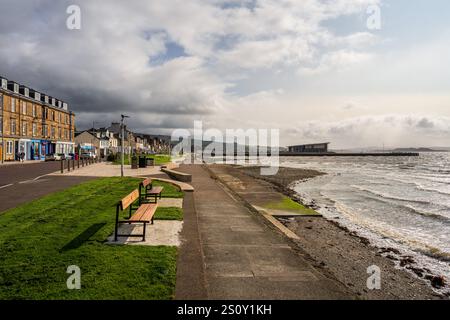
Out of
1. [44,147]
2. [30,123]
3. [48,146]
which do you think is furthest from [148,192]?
[48,146]

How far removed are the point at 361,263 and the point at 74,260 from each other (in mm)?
7008

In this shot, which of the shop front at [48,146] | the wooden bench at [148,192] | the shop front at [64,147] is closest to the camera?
the wooden bench at [148,192]

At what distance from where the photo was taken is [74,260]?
615cm

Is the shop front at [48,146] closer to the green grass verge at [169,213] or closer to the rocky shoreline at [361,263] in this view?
the green grass verge at [169,213]

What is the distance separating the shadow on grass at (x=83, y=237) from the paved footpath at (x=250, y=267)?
7.57 feet

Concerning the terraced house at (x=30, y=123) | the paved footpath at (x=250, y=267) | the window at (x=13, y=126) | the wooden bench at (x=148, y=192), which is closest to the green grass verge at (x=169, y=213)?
the paved footpath at (x=250, y=267)

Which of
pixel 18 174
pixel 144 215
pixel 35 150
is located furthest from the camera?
pixel 35 150

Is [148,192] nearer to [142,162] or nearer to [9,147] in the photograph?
[142,162]

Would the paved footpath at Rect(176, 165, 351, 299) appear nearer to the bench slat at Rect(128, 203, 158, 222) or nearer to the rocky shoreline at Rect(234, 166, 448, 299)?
the rocky shoreline at Rect(234, 166, 448, 299)

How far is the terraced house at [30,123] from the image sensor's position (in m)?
44.7
